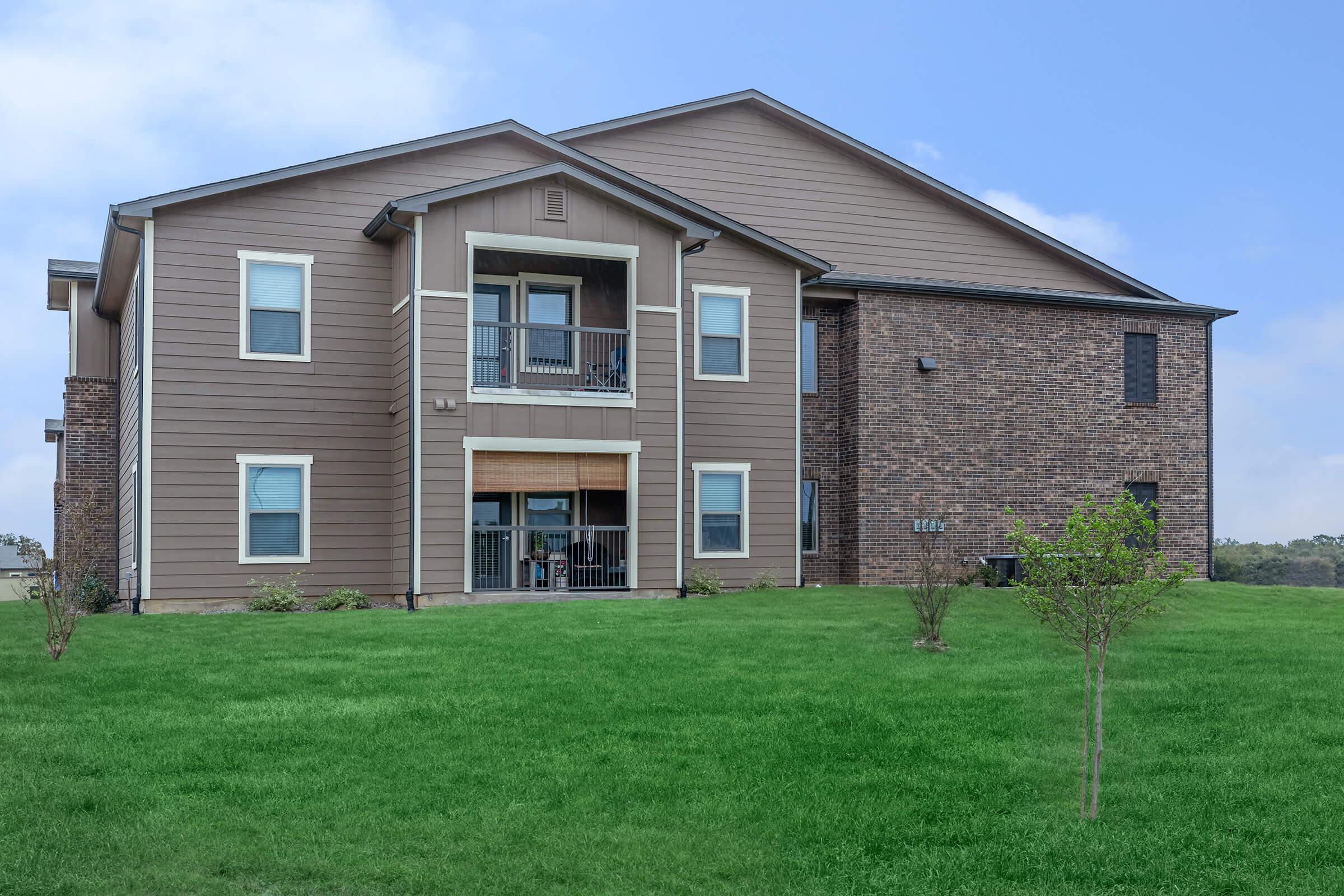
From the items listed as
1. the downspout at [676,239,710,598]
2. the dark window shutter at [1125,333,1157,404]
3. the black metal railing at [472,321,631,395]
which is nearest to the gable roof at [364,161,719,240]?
the downspout at [676,239,710,598]

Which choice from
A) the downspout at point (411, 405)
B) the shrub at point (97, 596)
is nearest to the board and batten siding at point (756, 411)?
the downspout at point (411, 405)

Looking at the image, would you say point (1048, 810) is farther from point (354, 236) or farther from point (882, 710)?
point (354, 236)

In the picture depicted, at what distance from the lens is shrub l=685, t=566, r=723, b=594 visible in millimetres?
20719

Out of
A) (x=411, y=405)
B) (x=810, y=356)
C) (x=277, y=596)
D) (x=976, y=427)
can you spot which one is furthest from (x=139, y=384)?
(x=976, y=427)

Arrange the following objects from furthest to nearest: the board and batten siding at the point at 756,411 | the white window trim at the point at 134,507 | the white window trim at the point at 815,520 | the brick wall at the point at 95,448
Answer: the white window trim at the point at 815,520 → the brick wall at the point at 95,448 → the board and batten siding at the point at 756,411 → the white window trim at the point at 134,507

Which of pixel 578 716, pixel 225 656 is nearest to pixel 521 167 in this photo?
pixel 225 656

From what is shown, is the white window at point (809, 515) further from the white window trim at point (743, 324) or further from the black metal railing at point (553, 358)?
the black metal railing at point (553, 358)

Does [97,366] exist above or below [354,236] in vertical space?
below

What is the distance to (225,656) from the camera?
43.5 feet

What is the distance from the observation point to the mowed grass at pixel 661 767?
7.16m

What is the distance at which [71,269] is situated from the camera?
23.9 metres

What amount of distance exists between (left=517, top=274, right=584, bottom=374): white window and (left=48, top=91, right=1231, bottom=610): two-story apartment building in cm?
7

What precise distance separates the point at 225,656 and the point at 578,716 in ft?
15.9

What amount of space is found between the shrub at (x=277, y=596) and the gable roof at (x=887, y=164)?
10.0 m
